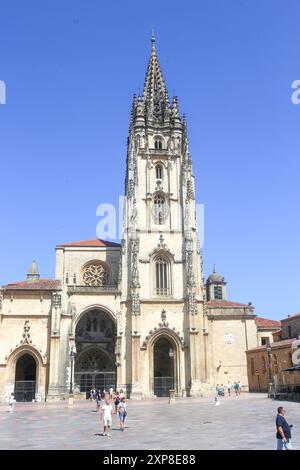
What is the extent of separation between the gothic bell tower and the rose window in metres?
5.10

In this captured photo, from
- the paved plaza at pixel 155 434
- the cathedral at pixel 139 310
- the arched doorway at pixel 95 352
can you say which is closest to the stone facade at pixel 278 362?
the cathedral at pixel 139 310

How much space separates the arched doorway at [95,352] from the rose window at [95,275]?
3.99m

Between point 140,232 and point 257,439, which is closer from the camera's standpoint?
point 257,439

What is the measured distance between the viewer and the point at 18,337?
143 ft

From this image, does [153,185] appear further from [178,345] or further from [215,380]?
[215,380]

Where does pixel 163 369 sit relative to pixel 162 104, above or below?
below

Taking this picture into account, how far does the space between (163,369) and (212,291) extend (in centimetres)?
3106

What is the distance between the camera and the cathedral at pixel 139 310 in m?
43.4

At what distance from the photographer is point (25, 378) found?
4609 centimetres

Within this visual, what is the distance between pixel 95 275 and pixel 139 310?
330 inches

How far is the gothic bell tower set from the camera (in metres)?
44.3

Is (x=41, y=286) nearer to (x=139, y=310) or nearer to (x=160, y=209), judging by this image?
(x=139, y=310)

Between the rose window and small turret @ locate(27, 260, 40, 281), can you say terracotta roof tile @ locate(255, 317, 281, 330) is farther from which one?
small turret @ locate(27, 260, 40, 281)
